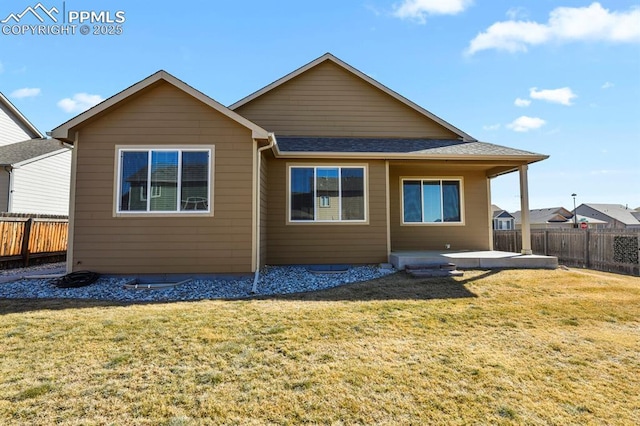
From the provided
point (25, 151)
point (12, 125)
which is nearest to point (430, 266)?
point (25, 151)

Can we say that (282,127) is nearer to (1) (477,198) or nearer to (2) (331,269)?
(2) (331,269)

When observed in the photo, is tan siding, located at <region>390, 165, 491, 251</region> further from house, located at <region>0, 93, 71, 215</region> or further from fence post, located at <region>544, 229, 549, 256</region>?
house, located at <region>0, 93, 71, 215</region>

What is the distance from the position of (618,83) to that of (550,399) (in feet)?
43.7

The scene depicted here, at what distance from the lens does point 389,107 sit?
10.7 metres

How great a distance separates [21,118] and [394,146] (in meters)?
21.4

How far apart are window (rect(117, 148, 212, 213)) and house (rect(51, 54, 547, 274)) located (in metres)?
0.02

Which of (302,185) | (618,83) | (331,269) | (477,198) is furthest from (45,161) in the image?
(618,83)

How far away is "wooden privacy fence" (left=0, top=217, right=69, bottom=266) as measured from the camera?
9.22 metres

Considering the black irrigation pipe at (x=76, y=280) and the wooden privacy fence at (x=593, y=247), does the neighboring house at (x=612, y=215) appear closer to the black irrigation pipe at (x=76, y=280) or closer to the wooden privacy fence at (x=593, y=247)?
the wooden privacy fence at (x=593, y=247)

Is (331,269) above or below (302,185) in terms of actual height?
below

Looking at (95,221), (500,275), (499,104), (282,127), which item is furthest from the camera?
(499,104)

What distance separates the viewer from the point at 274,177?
897 centimetres

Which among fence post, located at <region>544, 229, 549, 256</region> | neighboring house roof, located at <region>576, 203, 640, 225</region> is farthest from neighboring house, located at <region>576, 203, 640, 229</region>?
fence post, located at <region>544, 229, 549, 256</region>

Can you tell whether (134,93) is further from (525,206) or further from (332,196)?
(525,206)
